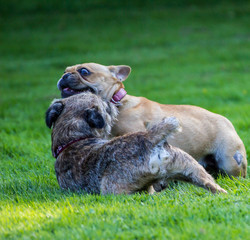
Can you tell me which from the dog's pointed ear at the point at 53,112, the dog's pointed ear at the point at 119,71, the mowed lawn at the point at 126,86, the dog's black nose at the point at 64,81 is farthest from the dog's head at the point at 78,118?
the dog's pointed ear at the point at 119,71

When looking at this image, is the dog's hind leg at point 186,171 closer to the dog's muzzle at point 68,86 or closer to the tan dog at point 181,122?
Answer: the tan dog at point 181,122

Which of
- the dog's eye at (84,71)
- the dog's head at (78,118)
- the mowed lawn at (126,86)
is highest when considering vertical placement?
the dog's eye at (84,71)

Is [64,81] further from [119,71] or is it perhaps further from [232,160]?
[232,160]

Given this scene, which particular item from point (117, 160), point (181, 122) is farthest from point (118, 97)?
point (117, 160)

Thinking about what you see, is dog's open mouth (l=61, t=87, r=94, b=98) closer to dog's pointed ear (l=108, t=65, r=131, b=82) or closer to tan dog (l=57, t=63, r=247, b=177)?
tan dog (l=57, t=63, r=247, b=177)

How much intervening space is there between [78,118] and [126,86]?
11543mm

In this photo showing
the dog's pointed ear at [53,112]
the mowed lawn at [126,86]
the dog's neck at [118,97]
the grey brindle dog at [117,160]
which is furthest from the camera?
the dog's neck at [118,97]

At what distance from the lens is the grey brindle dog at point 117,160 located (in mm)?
5270

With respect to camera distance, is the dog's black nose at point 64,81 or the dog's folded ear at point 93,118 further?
the dog's black nose at point 64,81

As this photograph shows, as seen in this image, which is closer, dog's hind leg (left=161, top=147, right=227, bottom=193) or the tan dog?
dog's hind leg (left=161, top=147, right=227, bottom=193)

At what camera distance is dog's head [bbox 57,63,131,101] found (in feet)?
24.4

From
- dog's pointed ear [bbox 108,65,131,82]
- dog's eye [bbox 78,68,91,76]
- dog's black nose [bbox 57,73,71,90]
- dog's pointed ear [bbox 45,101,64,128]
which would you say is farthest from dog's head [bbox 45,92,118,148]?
dog's pointed ear [bbox 108,65,131,82]

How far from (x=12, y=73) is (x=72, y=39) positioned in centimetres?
699

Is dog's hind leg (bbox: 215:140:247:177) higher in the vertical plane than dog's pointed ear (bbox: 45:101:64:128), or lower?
lower
